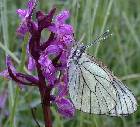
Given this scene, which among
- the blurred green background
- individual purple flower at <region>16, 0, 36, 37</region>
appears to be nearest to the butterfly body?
individual purple flower at <region>16, 0, 36, 37</region>

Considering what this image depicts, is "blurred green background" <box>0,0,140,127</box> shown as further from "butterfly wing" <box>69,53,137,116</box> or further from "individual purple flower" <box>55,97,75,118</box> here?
"individual purple flower" <box>55,97,75,118</box>

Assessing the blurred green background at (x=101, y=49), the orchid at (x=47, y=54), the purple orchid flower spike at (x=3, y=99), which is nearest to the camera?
the orchid at (x=47, y=54)

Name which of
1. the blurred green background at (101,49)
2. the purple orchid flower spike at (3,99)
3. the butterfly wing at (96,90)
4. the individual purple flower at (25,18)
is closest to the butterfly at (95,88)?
the butterfly wing at (96,90)

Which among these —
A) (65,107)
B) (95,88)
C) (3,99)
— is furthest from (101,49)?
(65,107)

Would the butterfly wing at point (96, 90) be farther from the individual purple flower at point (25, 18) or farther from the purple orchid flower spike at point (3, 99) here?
the purple orchid flower spike at point (3, 99)

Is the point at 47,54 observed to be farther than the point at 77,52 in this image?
No

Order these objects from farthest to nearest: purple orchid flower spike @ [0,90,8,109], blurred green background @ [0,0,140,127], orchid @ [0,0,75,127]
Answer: purple orchid flower spike @ [0,90,8,109], blurred green background @ [0,0,140,127], orchid @ [0,0,75,127]

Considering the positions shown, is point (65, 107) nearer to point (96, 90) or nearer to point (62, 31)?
point (96, 90)

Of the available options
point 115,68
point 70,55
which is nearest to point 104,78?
point 70,55

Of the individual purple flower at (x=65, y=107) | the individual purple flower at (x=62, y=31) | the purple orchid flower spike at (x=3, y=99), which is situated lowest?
the individual purple flower at (x=65, y=107)

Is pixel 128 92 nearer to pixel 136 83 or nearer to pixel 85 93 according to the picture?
pixel 85 93
